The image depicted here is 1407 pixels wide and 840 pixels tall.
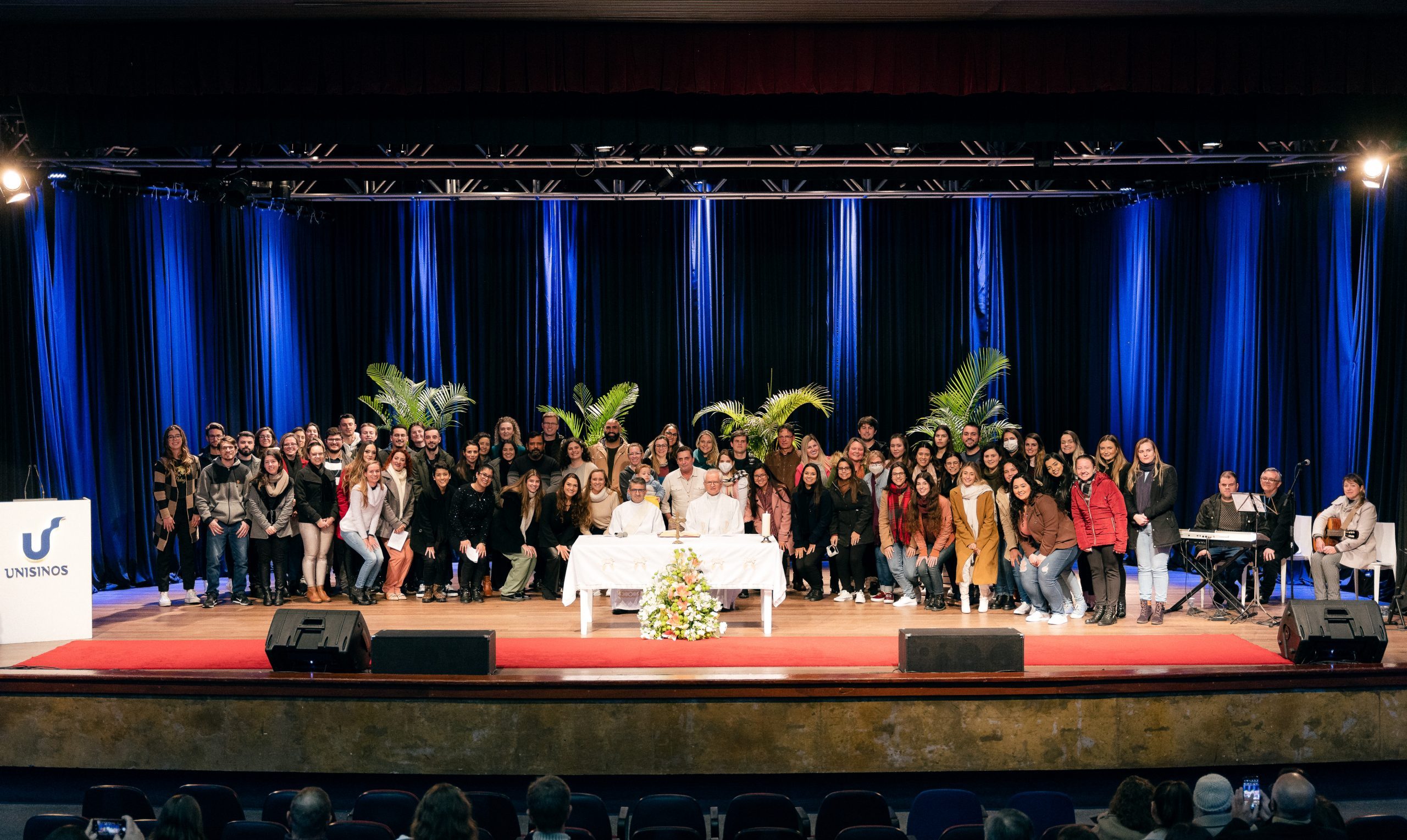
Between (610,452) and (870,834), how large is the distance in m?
7.44

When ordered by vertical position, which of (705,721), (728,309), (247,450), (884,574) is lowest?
(705,721)

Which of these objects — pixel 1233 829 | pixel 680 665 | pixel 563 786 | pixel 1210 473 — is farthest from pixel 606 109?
pixel 1210 473

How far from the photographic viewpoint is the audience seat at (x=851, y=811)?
14.7 feet

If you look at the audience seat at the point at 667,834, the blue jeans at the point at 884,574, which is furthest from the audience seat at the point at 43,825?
the blue jeans at the point at 884,574

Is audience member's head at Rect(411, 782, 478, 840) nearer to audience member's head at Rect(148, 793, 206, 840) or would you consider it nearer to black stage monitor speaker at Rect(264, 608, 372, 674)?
audience member's head at Rect(148, 793, 206, 840)

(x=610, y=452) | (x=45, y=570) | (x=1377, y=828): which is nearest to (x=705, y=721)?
(x=1377, y=828)

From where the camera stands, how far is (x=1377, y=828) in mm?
4027

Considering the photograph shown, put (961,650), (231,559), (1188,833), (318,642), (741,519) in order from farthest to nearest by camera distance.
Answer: (231,559) < (741,519) < (318,642) < (961,650) < (1188,833)

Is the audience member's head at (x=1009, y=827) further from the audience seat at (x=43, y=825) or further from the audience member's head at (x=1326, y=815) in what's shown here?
the audience seat at (x=43, y=825)

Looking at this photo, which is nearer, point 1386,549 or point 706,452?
point 1386,549

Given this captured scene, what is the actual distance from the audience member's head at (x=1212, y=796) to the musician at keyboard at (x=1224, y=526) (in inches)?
200

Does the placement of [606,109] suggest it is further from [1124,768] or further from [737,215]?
[737,215]

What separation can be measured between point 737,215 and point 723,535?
6.67m

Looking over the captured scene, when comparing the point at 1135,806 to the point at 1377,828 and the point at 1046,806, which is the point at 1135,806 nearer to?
the point at 1046,806
